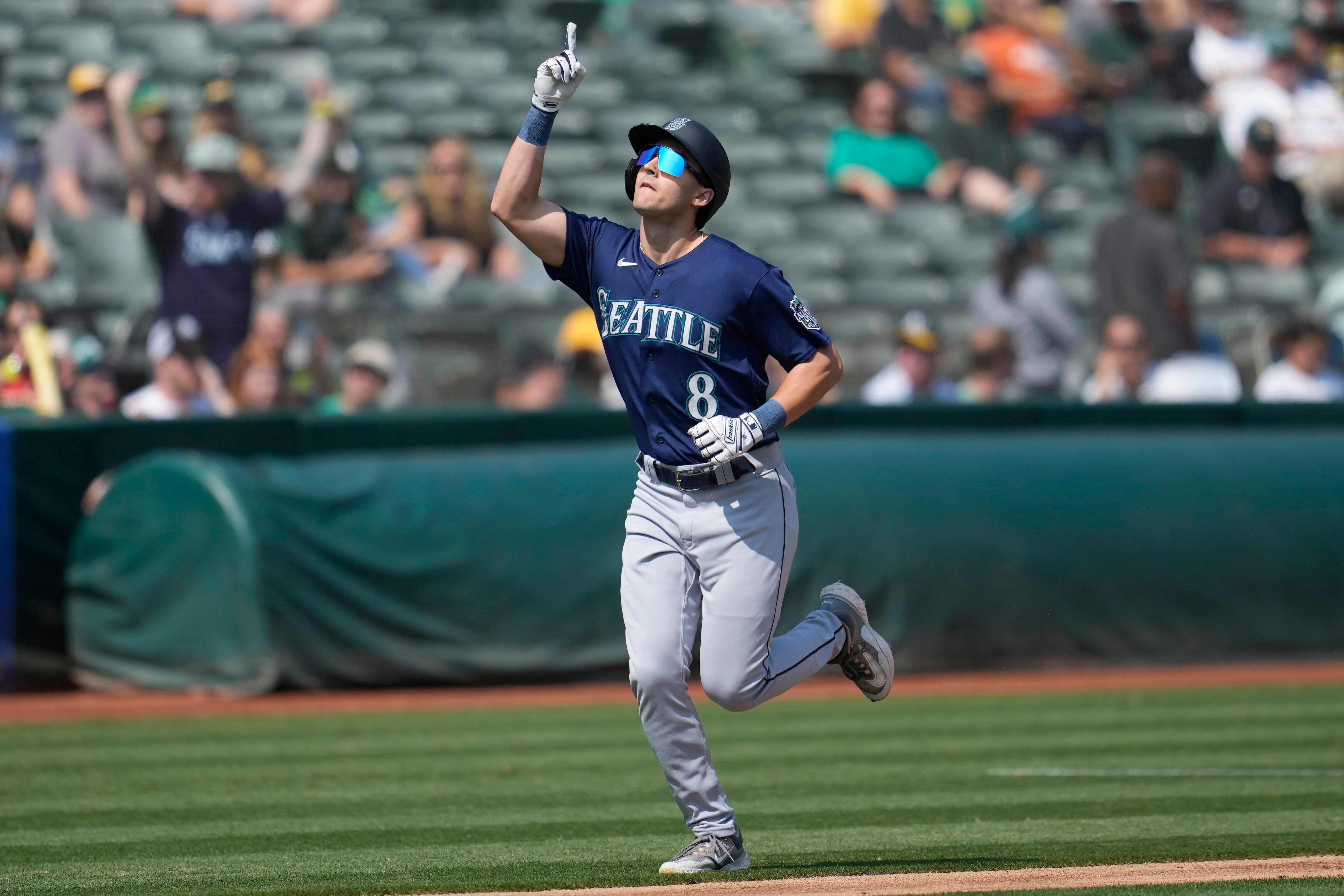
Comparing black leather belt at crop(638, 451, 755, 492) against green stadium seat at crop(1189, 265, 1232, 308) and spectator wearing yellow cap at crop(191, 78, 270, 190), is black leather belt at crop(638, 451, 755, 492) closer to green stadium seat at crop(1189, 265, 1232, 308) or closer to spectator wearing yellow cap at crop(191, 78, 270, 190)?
spectator wearing yellow cap at crop(191, 78, 270, 190)

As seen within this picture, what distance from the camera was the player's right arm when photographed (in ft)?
15.9

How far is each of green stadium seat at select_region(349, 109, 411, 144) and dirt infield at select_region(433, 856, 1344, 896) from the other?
451 inches

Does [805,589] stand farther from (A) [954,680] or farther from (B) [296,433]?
(B) [296,433]

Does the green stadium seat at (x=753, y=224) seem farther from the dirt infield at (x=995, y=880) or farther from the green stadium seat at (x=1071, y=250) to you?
the dirt infield at (x=995, y=880)

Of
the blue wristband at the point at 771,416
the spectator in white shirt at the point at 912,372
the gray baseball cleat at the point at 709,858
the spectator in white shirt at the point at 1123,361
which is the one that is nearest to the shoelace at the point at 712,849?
the gray baseball cleat at the point at 709,858

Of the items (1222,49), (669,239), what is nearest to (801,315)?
(669,239)

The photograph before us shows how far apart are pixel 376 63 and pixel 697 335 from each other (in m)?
12.1

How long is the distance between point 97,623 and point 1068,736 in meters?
5.56

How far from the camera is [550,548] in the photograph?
10234 millimetres

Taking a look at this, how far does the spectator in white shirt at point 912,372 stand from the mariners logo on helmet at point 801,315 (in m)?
7.00

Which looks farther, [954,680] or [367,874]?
[954,680]

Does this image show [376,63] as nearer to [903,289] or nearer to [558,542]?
[903,289]

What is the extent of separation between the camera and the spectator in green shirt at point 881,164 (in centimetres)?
1573

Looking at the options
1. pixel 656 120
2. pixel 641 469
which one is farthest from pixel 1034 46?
pixel 641 469
